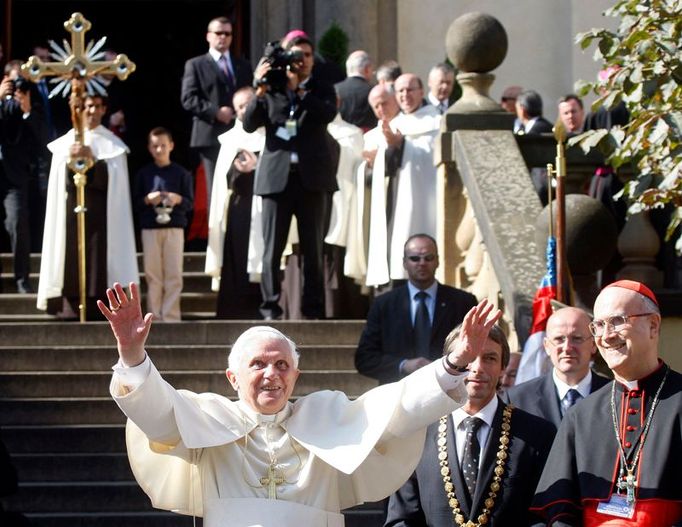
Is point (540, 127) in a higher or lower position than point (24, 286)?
higher

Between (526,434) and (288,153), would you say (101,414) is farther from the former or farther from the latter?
(526,434)

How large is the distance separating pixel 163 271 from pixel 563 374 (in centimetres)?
622

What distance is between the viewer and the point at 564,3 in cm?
1936

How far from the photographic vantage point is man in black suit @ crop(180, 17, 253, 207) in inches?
586

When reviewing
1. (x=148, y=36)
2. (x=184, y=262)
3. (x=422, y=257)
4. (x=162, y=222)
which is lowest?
(x=422, y=257)

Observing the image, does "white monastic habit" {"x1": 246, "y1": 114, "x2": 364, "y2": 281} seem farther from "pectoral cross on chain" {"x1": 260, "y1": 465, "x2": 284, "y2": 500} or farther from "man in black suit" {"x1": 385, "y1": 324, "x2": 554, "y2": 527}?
"pectoral cross on chain" {"x1": 260, "y1": 465, "x2": 284, "y2": 500}

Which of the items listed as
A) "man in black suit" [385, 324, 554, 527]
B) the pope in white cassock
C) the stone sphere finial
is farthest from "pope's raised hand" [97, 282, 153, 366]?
the stone sphere finial

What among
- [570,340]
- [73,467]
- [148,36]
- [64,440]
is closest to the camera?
[570,340]

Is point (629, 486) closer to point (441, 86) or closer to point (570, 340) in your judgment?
point (570, 340)

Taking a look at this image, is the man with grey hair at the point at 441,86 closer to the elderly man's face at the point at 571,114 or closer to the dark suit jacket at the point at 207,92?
the elderly man's face at the point at 571,114

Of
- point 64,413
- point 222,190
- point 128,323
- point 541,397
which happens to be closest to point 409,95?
point 222,190

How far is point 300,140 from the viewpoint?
13219 mm

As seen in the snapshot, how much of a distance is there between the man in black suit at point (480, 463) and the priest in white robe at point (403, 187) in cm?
587

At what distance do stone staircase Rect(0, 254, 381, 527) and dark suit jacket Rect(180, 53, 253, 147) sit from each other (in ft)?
7.86
